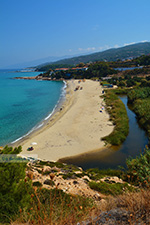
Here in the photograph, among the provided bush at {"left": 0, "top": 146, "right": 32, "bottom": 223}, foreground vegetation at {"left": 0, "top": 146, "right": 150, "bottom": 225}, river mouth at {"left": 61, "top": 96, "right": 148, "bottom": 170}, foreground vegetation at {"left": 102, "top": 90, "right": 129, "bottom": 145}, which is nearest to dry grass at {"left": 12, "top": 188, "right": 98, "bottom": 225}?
foreground vegetation at {"left": 0, "top": 146, "right": 150, "bottom": 225}

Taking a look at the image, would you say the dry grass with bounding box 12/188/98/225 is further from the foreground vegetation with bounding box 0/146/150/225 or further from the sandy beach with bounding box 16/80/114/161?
the sandy beach with bounding box 16/80/114/161

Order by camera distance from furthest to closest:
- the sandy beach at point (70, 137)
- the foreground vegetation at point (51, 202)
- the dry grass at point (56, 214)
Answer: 1. the sandy beach at point (70, 137)
2. the foreground vegetation at point (51, 202)
3. the dry grass at point (56, 214)

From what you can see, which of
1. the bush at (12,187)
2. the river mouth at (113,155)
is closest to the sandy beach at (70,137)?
the river mouth at (113,155)

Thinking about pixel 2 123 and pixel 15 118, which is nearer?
pixel 2 123

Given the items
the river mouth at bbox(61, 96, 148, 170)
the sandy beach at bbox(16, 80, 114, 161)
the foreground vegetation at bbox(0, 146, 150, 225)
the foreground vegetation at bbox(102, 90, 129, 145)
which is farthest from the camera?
the foreground vegetation at bbox(102, 90, 129, 145)

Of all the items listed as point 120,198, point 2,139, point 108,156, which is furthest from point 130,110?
point 120,198

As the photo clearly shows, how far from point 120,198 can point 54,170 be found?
1134 cm

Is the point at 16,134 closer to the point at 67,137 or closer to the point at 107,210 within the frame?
the point at 67,137

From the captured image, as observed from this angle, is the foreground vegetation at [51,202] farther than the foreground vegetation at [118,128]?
No

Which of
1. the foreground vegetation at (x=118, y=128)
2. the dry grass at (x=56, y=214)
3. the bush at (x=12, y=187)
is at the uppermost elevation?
the dry grass at (x=56, y=214)

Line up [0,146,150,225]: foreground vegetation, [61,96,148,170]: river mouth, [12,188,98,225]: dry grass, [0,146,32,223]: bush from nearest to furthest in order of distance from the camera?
1. [12,188,98,225]: dry grass
2. [0,146,150,225]: foreground vegetation
3. [0,146,32,223]: bush
4. [61,96,148,170]: river mouth

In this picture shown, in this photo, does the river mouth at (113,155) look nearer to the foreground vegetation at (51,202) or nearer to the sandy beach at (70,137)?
the sandy beach at (70,137)

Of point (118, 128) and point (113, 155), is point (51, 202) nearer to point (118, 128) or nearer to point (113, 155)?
point (113, 155)

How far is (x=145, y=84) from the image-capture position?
5653 centimetres
